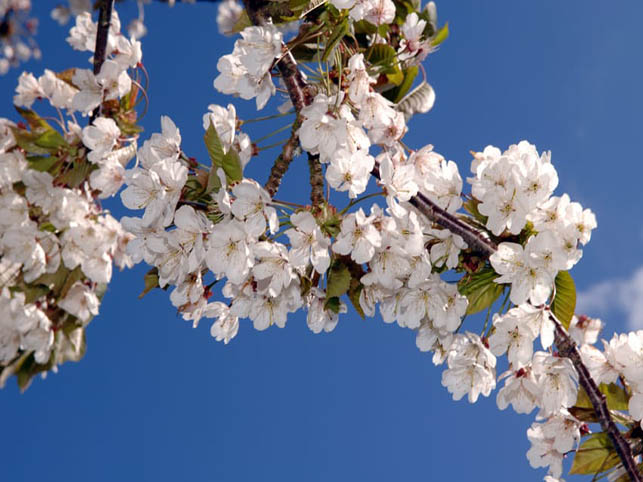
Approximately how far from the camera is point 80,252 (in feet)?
8.04

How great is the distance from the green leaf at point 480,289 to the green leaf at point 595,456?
20.5 inches

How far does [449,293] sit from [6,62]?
6.40 meters

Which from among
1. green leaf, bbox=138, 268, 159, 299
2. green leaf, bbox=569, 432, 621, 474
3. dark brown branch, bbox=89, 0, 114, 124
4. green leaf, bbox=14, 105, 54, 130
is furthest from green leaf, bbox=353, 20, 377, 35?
green leaf, bbox=569, 432, 621, 474

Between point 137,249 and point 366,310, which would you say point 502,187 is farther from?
point 137,249

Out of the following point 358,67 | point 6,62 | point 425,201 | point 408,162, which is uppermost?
point 6,62

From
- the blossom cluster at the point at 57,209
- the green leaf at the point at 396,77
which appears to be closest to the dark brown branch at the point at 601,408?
the green leaf at the point at 396,77

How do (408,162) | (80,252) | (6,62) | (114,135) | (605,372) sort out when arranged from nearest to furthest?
(408,162) → (605,372) → (114,135) → (80,252) → (6,62)

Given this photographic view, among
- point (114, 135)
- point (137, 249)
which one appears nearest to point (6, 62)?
point (114, 135)

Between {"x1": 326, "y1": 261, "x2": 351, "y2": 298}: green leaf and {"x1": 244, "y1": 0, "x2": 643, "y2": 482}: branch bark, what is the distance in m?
0.23

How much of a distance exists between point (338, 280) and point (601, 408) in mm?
754

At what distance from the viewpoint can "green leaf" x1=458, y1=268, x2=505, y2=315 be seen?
1.52 meters

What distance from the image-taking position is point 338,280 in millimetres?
1489

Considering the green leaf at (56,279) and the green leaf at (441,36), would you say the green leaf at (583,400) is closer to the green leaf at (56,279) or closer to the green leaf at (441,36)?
the green leaf at (441,36)

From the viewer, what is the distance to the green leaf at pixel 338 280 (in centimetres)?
148
